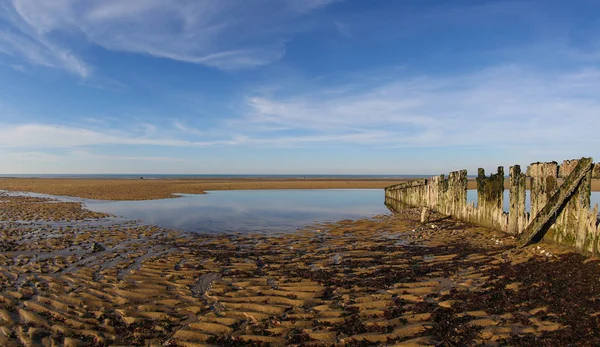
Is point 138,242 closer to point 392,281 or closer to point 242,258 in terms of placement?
point 242,258

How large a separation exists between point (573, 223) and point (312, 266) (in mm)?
5897

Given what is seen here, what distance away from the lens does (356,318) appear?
550cm

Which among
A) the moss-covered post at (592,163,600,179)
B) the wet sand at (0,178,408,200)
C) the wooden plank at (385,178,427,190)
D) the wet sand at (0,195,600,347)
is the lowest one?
the wet sand at (0,195,600,347)

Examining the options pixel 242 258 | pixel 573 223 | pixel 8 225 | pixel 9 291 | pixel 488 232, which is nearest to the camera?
pixel 9 291

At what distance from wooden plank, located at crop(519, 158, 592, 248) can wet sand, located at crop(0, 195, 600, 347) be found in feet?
1.44

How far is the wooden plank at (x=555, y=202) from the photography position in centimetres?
817

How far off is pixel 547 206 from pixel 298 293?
21.4 ft

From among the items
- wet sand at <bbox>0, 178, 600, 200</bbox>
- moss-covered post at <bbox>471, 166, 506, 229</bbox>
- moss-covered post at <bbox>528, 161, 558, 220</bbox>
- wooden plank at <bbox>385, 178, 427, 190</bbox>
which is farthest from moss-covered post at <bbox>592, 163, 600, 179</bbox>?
wet sand at <bbox>0, 178, 600, 200</bbox>

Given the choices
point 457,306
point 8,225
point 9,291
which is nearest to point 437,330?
point 457,306

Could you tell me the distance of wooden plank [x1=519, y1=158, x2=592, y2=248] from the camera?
26.8 ft

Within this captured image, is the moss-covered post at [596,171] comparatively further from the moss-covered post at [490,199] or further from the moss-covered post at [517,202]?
the moss-covered post at [490,199]

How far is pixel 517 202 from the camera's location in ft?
35.0

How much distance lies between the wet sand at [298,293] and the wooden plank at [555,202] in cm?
44

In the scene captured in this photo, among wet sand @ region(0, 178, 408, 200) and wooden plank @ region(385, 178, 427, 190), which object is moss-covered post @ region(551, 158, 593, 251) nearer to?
wooden plank @ region(385, 178, 427, 190)
